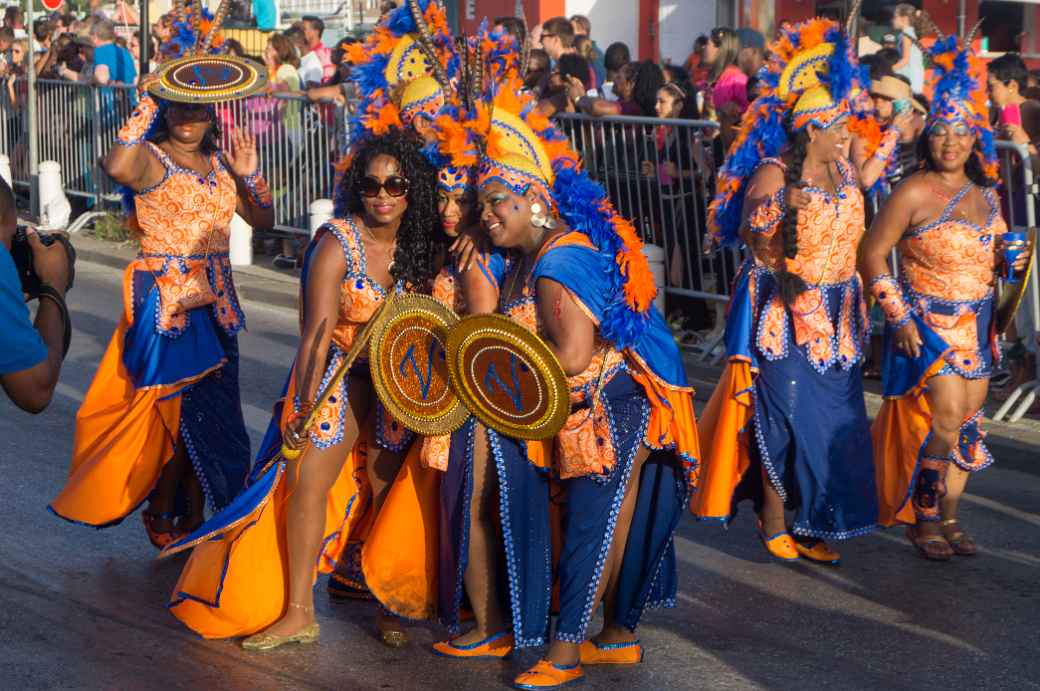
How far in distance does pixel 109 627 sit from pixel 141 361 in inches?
46.9

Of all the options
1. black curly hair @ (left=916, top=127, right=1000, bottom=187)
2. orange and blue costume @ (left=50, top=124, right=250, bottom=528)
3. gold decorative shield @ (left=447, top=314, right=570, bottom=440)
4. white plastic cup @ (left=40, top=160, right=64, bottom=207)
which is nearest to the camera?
gold decorative shield @ (left=447, top=314, right=570, bottom=440)

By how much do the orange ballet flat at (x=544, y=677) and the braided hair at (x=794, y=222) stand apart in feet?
6.69

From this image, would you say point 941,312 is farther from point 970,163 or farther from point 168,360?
point 168,360

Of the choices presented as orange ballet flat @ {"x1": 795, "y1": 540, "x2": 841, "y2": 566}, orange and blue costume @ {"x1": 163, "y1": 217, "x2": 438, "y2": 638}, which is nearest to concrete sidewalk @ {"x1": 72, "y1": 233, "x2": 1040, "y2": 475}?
orange ballet flat @ {"x1": 795, "y1": 540, "x2": 841, "y2": 566}

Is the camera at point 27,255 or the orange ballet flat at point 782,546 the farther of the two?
the orange ballet flat at point 782,546

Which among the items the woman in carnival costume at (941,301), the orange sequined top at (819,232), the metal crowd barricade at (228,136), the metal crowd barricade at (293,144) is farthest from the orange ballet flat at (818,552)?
the metal crowd barricade at (293,144)

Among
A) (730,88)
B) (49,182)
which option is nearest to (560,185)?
(730,88)

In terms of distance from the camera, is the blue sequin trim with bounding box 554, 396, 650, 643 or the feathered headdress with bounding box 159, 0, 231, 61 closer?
the blue sequin trim with bounding box 554, 396, 650, 643

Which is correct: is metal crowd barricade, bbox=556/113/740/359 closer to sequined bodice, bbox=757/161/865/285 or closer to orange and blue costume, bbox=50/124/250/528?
sequined bodice, bbox=757/161/865/285

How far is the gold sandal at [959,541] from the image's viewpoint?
22.6ft

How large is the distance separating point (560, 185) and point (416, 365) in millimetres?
708

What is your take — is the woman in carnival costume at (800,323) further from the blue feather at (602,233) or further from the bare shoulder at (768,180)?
the blue feather at (602,233)

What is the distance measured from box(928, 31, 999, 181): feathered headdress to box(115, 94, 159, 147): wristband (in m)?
3.06

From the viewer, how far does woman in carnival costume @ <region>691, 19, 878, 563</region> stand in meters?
6.62
